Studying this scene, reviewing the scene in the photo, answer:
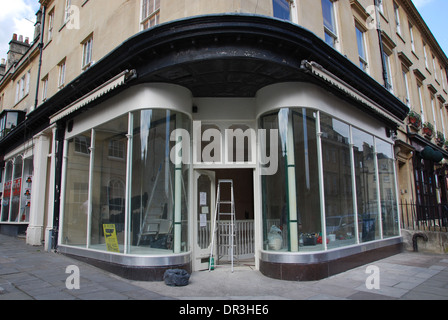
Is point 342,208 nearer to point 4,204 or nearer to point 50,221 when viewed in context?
point 50,221

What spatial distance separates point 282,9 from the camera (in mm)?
7902

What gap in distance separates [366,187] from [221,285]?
18.5ft

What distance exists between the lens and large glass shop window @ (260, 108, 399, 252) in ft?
23.8

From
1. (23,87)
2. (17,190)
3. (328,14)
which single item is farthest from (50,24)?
(328,14)

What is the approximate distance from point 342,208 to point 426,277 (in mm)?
2283

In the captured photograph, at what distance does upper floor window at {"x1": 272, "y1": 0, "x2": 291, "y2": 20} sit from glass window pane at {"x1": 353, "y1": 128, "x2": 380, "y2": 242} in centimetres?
381

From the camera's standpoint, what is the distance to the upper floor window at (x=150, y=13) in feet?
27.3

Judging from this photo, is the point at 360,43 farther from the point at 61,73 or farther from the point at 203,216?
the point at 61,73

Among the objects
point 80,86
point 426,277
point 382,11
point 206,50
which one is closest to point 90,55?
point 80,86

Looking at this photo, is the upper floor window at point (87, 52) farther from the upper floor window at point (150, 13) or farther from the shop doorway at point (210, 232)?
the shop doorway at point (210, 232)

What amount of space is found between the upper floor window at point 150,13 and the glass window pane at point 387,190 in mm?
7999

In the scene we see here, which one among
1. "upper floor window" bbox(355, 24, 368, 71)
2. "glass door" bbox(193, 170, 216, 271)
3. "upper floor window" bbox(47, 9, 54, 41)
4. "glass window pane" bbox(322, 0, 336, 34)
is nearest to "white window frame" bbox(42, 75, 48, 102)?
"upper floor window" bbox(47, 9, 54, 41)

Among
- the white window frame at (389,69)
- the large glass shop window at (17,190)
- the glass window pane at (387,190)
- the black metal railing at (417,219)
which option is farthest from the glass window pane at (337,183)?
the large glass shop window at (17,190)

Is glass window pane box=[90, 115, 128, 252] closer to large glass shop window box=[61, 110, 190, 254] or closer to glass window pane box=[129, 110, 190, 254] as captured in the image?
Result: large glass shop window box=[61, 110, 190, 254]
